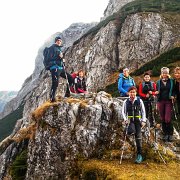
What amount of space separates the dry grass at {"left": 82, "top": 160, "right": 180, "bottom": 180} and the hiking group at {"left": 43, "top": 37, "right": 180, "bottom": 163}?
50 centimetres

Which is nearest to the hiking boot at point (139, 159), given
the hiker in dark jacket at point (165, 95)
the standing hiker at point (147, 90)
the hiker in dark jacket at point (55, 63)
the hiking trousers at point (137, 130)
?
the hiking trousers at point (137, 130)

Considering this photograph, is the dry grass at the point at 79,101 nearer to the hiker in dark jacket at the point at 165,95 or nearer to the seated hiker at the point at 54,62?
the seated hiker at the point at 54,62

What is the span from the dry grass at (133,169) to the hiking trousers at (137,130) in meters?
0.63

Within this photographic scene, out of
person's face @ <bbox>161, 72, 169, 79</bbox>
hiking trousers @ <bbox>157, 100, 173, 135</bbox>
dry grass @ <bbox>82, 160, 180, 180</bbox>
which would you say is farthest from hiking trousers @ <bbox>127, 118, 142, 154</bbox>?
person's face @ <bbox>161, 72, 169, 79</bbox>

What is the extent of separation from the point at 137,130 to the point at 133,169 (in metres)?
1.32

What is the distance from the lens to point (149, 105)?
13.9 meters

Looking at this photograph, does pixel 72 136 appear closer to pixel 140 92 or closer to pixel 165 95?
pixel 140 92

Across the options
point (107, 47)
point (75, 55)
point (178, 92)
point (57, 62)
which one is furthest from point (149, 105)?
point (75, 55)

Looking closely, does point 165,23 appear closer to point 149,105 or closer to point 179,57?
point 179,57

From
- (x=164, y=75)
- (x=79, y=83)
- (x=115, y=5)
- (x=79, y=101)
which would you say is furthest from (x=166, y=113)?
(x=115, y=5)

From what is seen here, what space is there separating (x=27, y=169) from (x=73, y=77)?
4833 millimetres

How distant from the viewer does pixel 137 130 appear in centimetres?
1100

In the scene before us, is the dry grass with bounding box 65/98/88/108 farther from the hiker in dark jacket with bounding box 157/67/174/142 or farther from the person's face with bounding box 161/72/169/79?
the person's face with bounding box 161/72/169/79

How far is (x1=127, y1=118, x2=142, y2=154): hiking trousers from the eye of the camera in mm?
10906
